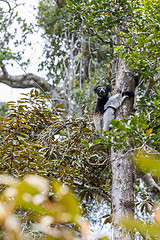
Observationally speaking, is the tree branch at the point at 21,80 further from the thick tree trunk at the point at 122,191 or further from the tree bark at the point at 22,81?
the thick tree trunk at the point at 122,191

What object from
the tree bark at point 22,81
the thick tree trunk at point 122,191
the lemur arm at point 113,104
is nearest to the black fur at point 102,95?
the lemur arm at point 113,104

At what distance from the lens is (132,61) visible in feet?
8.98

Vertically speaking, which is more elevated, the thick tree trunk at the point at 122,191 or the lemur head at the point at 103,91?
the lemur head at the point at 103,91

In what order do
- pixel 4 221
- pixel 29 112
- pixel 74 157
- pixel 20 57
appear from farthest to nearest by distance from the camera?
pixel 20 57 < pixel 29 112 < pixel 74 157 < pixel 4 221

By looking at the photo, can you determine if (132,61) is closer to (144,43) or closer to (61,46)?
(144,43)

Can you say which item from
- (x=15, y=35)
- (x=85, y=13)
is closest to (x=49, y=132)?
(x=85, y=13)

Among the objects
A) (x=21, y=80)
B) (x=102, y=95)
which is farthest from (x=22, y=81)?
(x=102, y=95)

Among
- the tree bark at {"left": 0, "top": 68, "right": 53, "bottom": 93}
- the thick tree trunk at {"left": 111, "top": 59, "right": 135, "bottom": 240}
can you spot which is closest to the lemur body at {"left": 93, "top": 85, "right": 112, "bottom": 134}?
the thick tree trunk at {"left": 111, "top": 59, "right": 135, "bottom": 240}

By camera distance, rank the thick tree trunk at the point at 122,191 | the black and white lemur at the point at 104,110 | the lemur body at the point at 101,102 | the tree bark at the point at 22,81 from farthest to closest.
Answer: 1. the tree bark at the point at 22,81
2. the lemur body at the point at 101,102
3. the black and white lemur at the point at 104,110
4. the thick tree trunk at the point at 122,191

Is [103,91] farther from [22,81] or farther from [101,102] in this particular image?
[22,81]

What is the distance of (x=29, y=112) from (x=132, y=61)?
4.36 ft

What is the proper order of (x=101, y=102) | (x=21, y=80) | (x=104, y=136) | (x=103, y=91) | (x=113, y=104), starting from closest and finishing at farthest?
(x=104, y=136), (x=113, y=104), (x=103, y=91), (x=101, y=102), (x=21, y=80)

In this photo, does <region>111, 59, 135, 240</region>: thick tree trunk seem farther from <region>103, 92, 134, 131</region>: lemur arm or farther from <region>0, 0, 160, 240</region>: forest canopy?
<region>103, 92, 134, 131</region>: lemur arm

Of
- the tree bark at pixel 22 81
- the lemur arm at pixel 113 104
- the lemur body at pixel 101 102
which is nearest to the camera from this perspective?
the lemur arm at pixel 113 104
